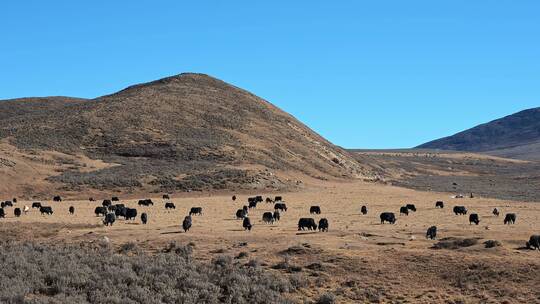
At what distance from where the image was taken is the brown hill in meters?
79.3

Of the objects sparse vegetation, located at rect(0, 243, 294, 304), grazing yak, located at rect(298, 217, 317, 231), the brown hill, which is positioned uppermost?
the brown hill

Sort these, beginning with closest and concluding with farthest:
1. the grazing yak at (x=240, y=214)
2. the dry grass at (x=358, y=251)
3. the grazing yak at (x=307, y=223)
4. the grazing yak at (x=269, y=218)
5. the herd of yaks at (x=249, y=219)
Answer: the dry grass at (x=358, y=251), the herd of yaks at (x=249, y=219), the grazing yak at (x=307, y=223), the grazing yak at (x=269, y=218), the grazing yak at (x=240, y=214)

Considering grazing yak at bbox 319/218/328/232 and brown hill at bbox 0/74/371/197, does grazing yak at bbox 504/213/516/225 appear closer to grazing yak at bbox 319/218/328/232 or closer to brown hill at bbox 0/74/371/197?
grazing yak at bbox 319/218/328/232

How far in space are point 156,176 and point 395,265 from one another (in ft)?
195

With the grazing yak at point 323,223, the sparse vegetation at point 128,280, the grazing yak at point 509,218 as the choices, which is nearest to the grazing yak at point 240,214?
the grazing yak at point 323,223

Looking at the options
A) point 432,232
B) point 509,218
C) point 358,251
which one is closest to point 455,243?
point 432,232

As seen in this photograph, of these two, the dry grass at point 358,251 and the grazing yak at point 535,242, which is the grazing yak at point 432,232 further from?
the grazing yak at point 535,242

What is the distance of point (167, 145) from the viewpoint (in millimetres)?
104000

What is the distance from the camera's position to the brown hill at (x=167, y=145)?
7931 cm

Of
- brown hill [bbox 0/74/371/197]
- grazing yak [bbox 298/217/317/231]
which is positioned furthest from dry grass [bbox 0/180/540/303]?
brown hill [bbox 0/74/371/197]

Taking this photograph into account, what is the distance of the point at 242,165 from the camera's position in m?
94.2

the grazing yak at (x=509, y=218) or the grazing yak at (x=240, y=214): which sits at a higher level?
the grazing yak at (x=240, y=214)

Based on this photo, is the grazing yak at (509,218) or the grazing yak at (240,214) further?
the grazing yak at (240,214)

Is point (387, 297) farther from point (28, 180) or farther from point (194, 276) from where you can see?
point (28, 180)
